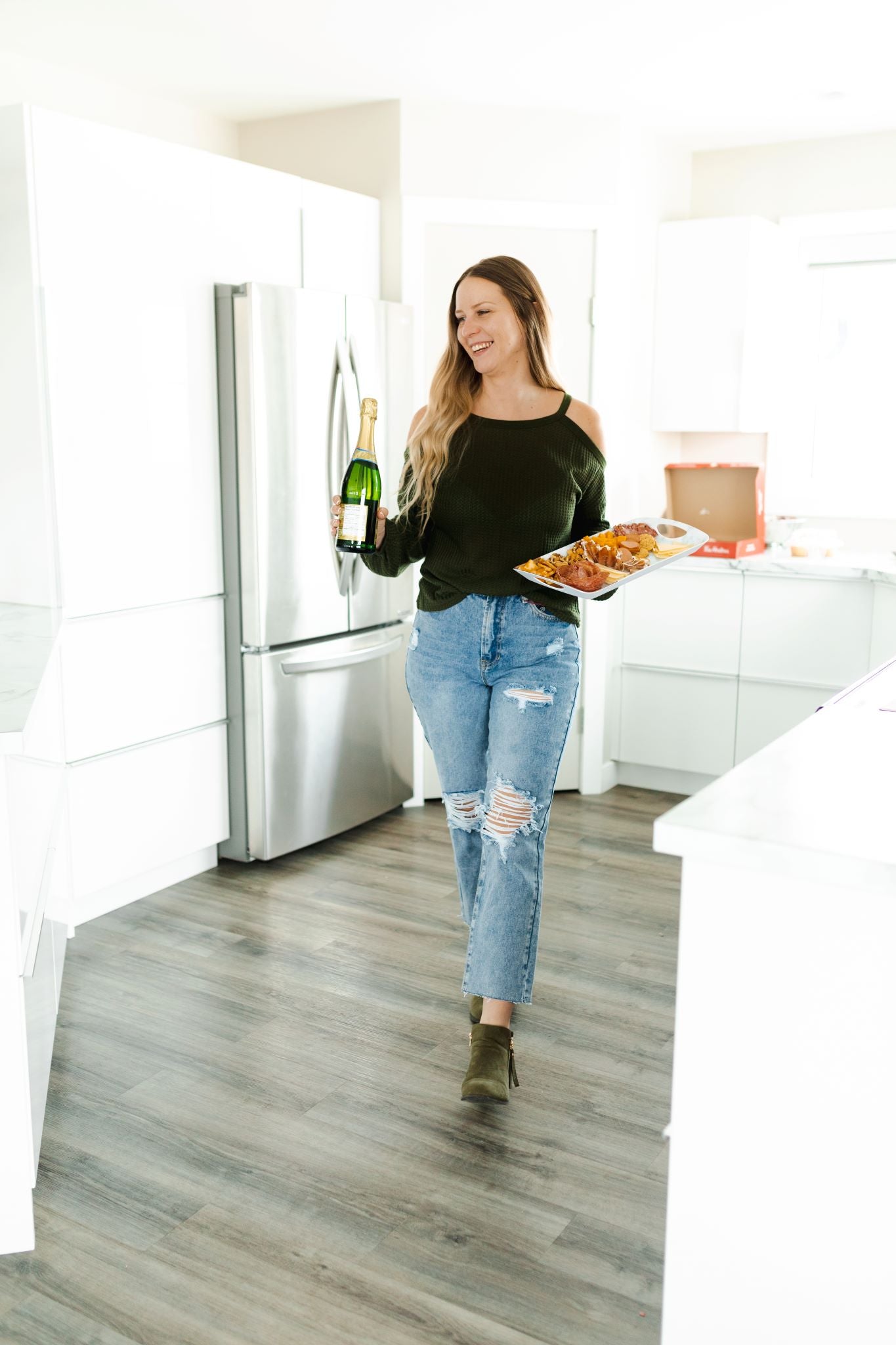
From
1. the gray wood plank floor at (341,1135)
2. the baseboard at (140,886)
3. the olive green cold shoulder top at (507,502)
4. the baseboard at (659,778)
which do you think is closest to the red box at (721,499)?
the baseboard at (659,778)

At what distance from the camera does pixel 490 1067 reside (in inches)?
87.8

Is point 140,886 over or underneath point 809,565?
underneath

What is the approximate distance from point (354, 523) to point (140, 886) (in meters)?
1.54

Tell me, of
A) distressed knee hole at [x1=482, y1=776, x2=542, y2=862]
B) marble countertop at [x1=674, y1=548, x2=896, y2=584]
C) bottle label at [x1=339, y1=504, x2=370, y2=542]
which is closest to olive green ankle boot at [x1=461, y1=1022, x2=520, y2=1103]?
distressed knee hole at [x1=482, y1=776, x2=542, y2=862]

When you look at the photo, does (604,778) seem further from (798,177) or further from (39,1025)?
(39,1025)

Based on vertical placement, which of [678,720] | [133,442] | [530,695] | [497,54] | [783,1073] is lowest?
[678,720]

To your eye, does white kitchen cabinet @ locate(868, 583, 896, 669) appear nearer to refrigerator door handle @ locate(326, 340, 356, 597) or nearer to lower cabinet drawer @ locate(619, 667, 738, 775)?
lower cabinet drawer @ locate(619, 667, 738, 775)

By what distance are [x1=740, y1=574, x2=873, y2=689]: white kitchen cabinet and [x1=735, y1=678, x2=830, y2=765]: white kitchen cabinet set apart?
0.11 ft

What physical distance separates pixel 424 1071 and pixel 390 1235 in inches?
20.4

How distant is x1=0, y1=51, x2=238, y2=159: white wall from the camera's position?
340cm

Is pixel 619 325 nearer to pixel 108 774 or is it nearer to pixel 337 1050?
pixel 108 774

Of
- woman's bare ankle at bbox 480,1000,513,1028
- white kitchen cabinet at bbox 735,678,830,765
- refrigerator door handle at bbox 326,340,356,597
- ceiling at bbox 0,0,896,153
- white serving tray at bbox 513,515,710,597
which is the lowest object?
woman's bare ankle at bbox 480,1000,513,1028

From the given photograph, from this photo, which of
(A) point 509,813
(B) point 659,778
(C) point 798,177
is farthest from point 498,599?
(C) point 798,177

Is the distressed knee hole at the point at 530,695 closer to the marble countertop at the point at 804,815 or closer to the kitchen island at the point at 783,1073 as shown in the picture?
the marble countertop at the point at 804,815
